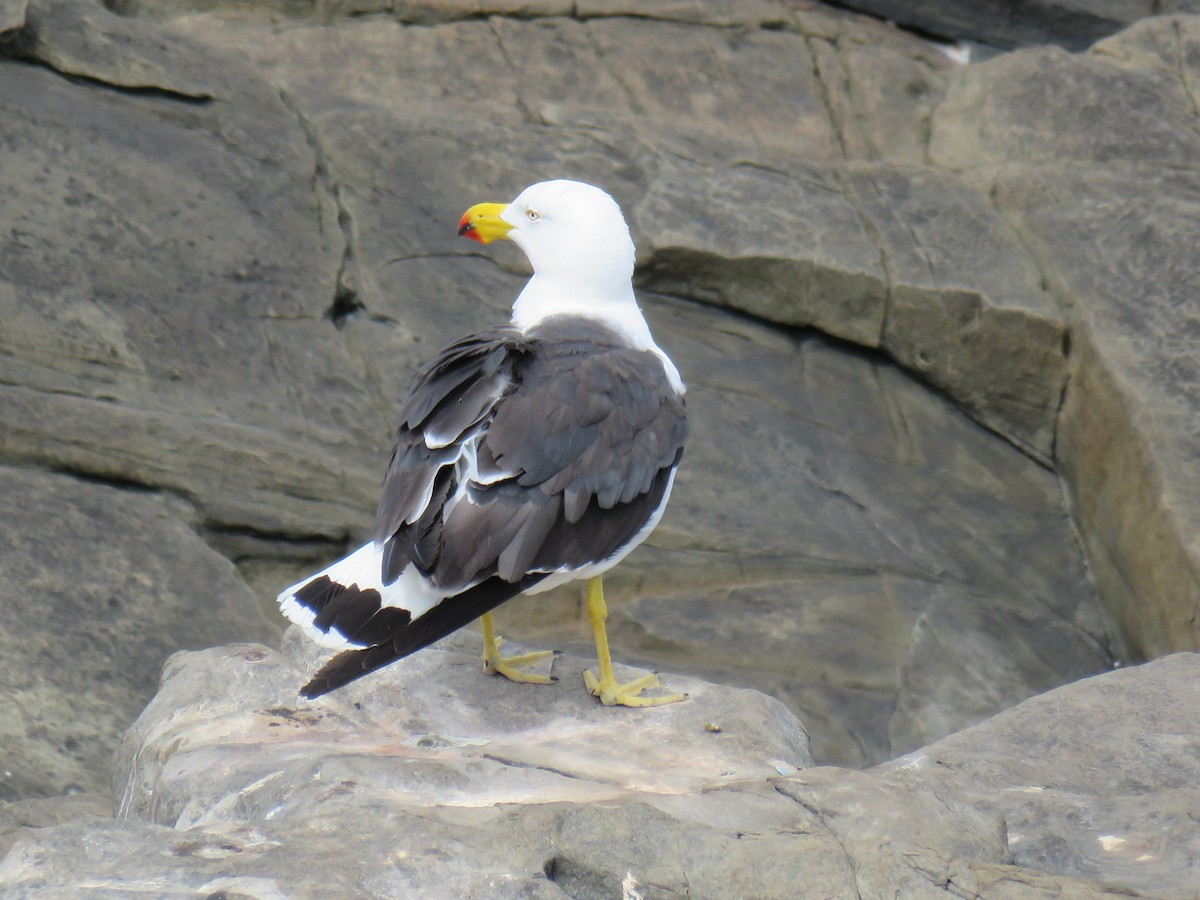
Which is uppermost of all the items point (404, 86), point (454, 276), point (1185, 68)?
point (1185, 68)

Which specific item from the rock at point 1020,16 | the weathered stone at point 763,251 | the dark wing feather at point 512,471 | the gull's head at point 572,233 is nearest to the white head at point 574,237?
the gull's head at point 572,233

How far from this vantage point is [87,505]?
5863mm

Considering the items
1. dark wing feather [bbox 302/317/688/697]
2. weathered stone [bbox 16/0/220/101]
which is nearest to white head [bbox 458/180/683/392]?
dark wing feather [bbox 302/317/688/697]

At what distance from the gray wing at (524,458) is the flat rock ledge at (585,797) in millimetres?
474

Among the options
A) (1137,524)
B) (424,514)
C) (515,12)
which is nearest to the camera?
(424,514)

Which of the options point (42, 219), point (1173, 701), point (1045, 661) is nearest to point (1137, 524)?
point (1045, 661)

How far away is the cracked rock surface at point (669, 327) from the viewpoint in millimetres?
6000

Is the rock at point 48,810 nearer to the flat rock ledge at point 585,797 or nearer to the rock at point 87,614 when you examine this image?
the rock at point 87,614

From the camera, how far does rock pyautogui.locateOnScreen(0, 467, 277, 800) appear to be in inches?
211

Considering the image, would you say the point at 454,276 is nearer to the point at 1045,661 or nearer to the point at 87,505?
the point at 87,505

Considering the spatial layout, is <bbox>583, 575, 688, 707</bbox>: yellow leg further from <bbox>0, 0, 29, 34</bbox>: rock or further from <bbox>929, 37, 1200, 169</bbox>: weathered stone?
<bbox>929, 37, 1200, 169</bbox>: weathered stone

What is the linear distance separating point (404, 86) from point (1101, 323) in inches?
147

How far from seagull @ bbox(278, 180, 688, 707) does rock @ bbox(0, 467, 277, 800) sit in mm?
Answer: 1975

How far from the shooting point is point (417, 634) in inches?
132
